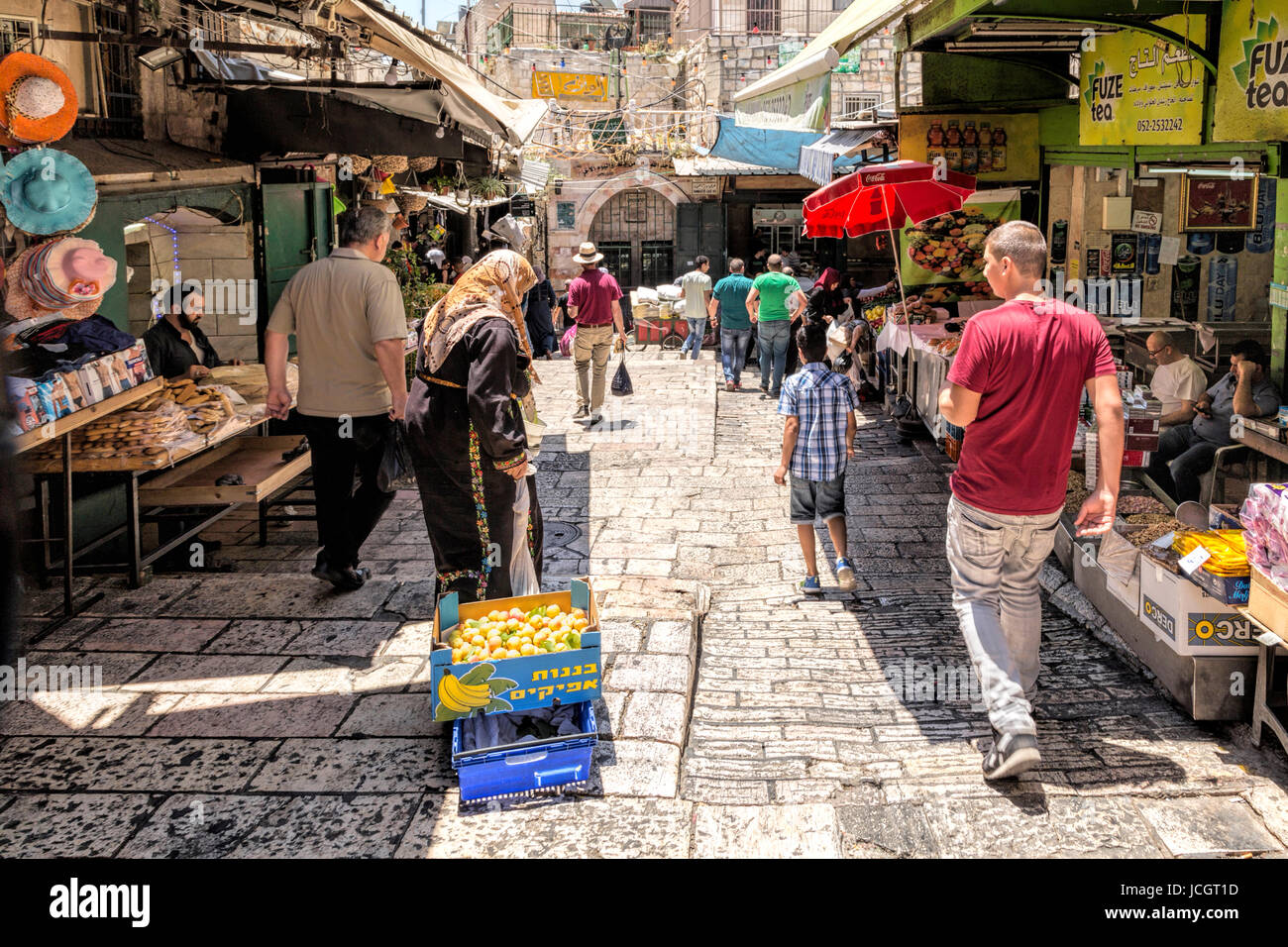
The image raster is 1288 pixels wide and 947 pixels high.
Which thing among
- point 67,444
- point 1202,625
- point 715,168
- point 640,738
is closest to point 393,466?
point 67,444

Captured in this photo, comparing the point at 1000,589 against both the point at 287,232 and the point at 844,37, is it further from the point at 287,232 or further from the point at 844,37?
the point at 287,232

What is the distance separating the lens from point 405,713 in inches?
179

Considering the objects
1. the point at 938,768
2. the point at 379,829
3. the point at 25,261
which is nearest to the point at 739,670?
the point at 938,768

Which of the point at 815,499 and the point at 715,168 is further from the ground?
the point at 715,168

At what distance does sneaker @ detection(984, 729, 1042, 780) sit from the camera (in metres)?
4.02

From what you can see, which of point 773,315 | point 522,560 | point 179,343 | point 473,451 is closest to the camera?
point 473,451

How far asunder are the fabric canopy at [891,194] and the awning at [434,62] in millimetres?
2965

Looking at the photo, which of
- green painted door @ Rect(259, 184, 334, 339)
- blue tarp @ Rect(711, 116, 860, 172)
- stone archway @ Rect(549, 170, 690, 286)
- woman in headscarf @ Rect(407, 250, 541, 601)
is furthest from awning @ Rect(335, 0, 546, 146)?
stone archway @ Rect(549, 170, 690, 286)

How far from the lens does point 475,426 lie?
4641mm

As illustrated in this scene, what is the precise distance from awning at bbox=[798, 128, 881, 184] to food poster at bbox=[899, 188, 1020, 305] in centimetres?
229

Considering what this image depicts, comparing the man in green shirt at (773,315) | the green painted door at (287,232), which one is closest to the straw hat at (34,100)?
the green painted door at (287,232)

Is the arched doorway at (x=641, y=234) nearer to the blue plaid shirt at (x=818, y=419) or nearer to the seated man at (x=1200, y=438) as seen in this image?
the seated man at (x=1200, y=438)

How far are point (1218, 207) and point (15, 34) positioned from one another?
8.53 meters

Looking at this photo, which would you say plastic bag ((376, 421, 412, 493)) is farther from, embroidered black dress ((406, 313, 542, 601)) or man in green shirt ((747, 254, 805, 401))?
man in green shirt ((747, 254, 805, 401))
